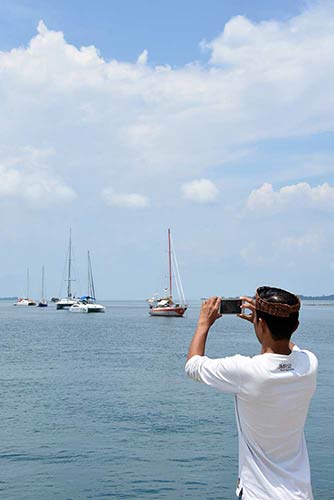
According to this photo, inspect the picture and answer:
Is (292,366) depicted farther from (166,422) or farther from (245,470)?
(166,422)

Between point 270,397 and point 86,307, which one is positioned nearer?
point 270,397

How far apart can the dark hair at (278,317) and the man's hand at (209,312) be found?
0.29 meters

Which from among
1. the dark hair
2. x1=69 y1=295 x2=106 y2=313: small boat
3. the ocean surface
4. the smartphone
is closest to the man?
the dark hair

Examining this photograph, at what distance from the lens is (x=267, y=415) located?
3584 mm

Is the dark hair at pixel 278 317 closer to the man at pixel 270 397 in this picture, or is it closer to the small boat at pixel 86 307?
the man at pixel 270 397

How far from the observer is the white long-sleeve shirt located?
3.52m

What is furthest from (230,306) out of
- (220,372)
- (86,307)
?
(86,307)

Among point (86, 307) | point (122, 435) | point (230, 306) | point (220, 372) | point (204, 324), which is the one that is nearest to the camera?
point (220, 372)

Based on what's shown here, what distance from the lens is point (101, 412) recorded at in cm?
2231

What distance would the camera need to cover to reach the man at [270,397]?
139 inches

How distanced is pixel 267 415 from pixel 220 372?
0.36 metres

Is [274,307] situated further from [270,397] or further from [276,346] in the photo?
[270,397]

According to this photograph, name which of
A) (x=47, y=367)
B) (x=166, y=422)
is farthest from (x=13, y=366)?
(x=166, y=422)

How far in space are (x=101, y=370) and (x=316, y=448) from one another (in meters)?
19.9
